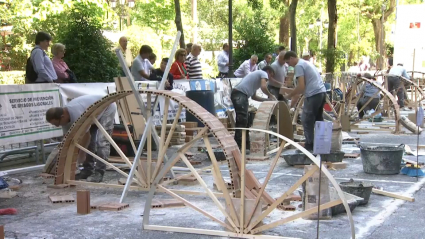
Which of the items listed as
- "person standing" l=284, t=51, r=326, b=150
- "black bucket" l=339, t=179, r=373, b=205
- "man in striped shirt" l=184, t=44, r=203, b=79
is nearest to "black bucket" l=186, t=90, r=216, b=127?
"man in striped shirt" l=184, t=44, r=203, b=79

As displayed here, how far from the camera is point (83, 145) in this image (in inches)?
338

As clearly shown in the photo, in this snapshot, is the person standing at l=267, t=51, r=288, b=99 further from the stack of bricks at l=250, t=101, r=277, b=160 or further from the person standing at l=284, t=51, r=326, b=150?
the stack of bricks at l=250, t=101, r=277, b=160

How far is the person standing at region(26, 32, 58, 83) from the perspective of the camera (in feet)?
34.1

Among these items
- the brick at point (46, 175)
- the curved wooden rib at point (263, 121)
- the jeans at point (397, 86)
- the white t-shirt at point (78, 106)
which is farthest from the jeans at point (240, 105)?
the jeans at point (397, 86)

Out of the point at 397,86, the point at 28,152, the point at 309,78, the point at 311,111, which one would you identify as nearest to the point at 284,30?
the point at 397,86

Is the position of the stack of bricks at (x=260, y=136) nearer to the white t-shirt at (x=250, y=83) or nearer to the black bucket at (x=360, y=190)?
the white t-shirt at (x=250, y=83)

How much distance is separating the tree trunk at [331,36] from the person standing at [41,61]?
14697 millimetres

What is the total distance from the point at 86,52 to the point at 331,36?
12.2 meters

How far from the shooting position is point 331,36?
23344mm

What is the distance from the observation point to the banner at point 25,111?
9445 millimetres

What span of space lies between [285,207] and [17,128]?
4.89m

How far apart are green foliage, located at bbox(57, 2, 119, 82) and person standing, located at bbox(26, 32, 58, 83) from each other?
3.01 m

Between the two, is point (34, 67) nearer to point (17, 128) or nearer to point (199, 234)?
point (17, 128)

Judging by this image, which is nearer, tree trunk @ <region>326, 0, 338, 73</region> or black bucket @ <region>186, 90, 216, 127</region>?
black bucket @ <region>186, 90, 216, 127</region>
